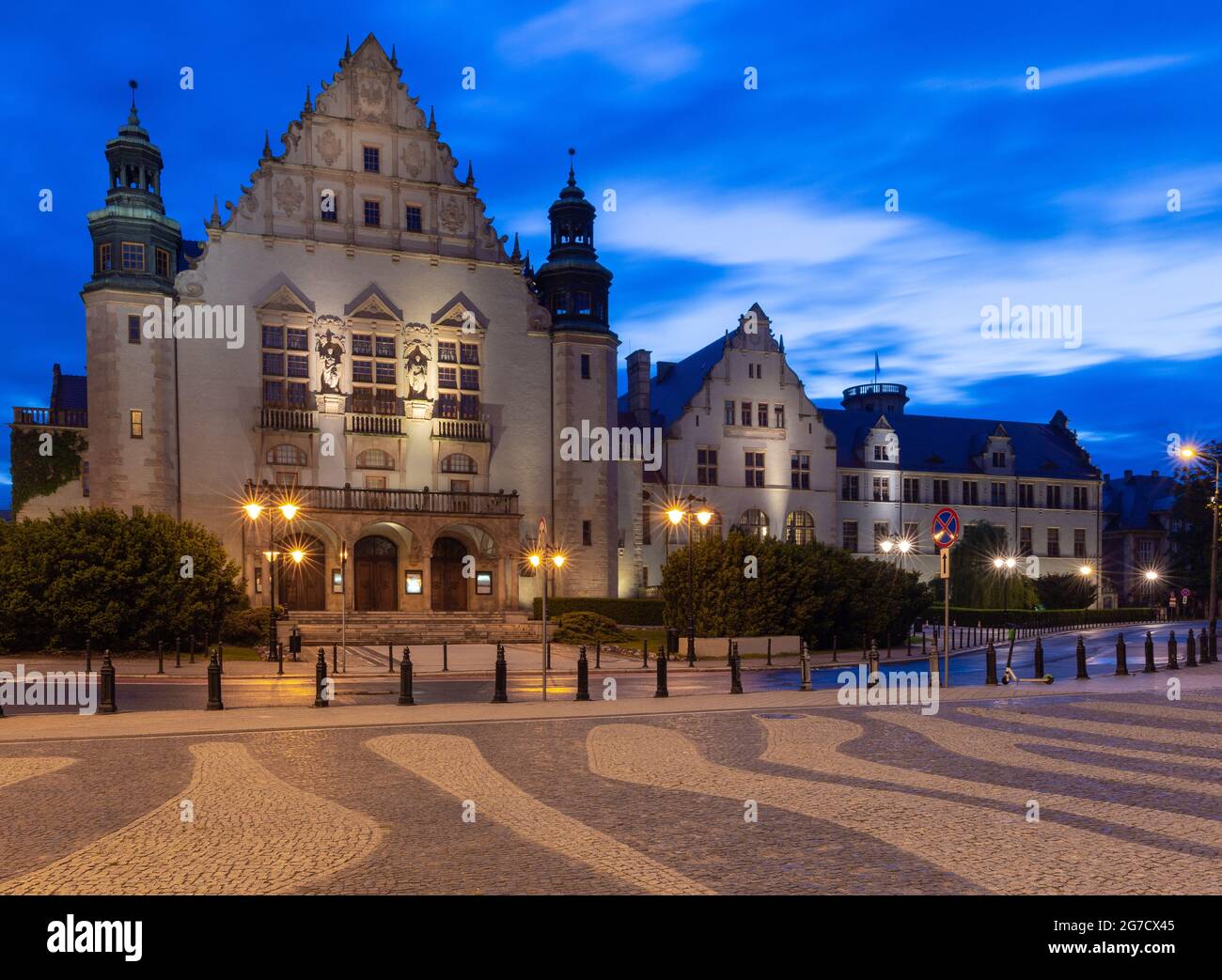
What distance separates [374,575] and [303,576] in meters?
3.70

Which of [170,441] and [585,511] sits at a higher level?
[170,441]

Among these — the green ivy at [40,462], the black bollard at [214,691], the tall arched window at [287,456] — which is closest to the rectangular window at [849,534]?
the tall arched window at [287,456]

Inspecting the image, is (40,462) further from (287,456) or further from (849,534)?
(849,534)

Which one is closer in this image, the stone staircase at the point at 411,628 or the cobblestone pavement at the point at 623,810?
the cobblestone pavement at the point at 623,810

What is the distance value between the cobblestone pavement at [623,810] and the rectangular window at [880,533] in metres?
57.0

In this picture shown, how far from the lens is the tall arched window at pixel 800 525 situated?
2719 inches

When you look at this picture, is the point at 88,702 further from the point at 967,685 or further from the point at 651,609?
the point at 651,609

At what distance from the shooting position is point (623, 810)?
431 inches

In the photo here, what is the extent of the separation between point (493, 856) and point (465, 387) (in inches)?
1953

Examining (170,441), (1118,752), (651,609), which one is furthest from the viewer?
(651,609)

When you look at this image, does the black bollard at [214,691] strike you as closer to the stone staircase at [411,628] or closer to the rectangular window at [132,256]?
the stone staircase at [411,628]

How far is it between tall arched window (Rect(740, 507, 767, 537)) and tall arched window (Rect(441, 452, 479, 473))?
18938 millimetres
